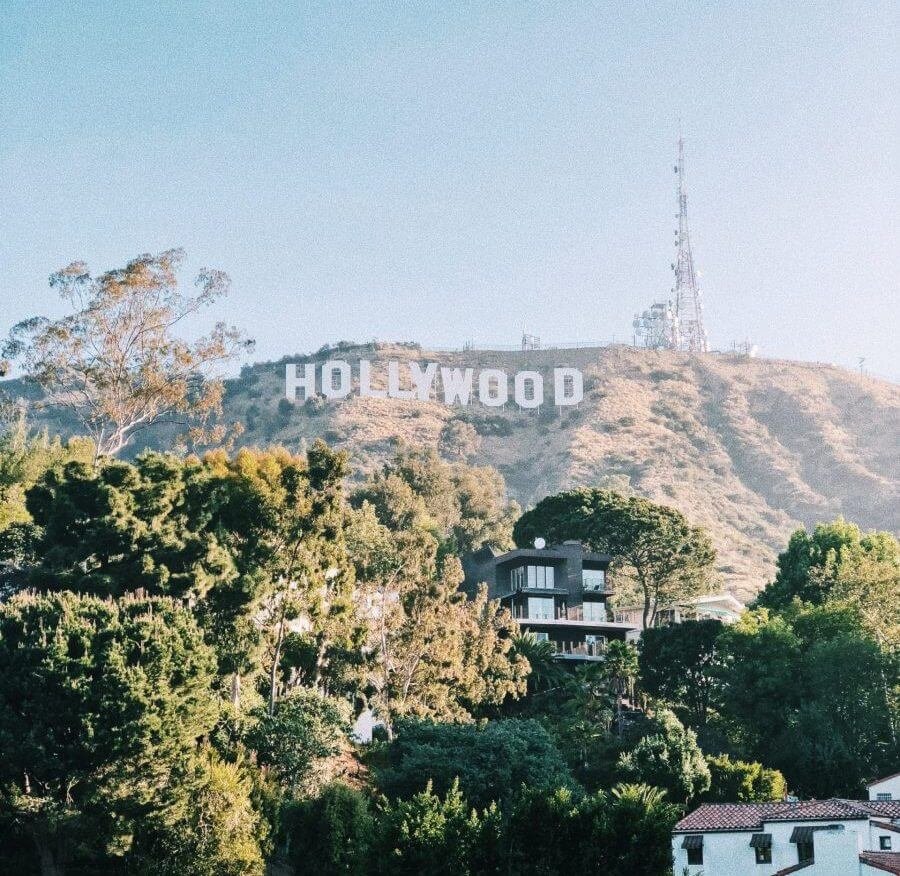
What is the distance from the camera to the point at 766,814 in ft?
169

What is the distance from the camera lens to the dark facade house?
81625 mm

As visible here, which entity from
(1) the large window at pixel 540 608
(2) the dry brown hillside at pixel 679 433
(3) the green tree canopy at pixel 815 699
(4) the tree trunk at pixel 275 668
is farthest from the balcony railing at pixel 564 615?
(2) the dry brown hillside at pixel 679 433

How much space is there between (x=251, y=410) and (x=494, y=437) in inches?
1180

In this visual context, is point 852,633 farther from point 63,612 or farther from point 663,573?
point 63,612

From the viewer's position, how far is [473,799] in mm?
55781

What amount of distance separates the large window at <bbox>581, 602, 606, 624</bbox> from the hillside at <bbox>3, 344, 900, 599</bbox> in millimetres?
60842

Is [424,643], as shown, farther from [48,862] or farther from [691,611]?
[691,611]

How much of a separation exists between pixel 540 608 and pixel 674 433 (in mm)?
97238

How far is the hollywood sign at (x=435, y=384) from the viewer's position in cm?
16600

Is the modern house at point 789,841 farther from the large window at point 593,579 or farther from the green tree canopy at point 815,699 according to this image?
the large window at point 593,579

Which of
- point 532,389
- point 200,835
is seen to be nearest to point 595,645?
point 200,835

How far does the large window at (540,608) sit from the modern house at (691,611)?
665 cm

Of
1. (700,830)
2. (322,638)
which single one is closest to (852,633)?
(700,830)

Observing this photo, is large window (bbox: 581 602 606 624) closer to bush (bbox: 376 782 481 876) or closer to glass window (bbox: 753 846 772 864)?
glass window (bbox: 753 846 772 864)
